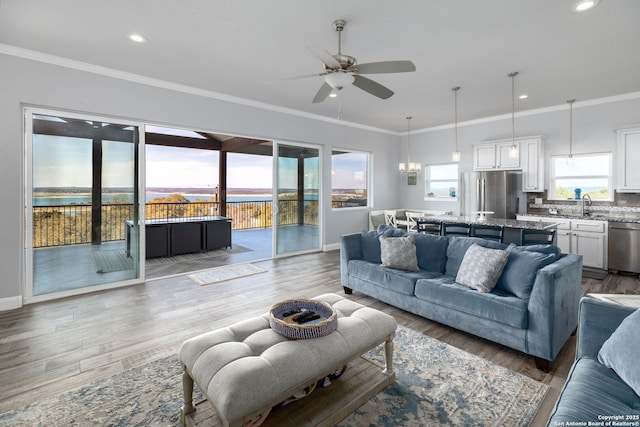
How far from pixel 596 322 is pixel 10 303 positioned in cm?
543

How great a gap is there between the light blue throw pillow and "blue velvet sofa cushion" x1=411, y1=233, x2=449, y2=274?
6.37ft

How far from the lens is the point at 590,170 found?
18.6 ft

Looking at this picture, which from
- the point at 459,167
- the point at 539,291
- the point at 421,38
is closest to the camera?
the point at 539,291

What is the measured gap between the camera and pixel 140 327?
122 inches

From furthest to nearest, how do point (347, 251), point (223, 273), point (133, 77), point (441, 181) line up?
point (441, 181)
point (223, 273)
point (133, 77)
point (347, 251)

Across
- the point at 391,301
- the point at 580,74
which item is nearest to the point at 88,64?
the point at 391,301

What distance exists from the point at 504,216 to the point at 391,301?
3.87m

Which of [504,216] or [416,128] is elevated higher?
[416,128]

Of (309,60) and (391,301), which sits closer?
(391,301)

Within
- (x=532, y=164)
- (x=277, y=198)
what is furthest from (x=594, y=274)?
(x=277, y=198)

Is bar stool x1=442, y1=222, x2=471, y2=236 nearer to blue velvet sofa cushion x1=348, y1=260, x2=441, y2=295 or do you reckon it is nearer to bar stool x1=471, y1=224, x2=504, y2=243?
bar stool x1=471, y1=224, x2=504, y2=243

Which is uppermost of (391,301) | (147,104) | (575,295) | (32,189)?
(147,104)

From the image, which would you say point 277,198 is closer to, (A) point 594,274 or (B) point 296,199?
(B) point 296,199

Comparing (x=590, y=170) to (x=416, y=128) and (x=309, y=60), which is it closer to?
(x=416, y=128)
